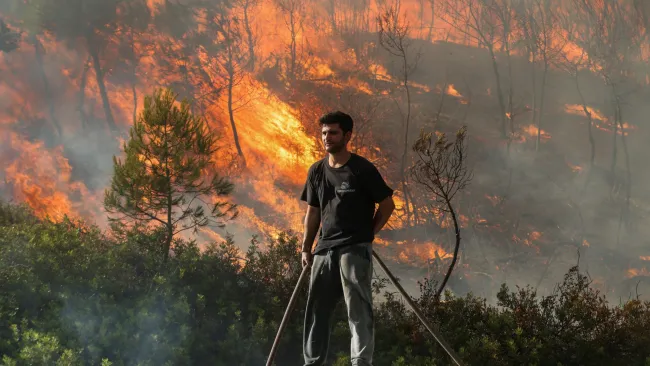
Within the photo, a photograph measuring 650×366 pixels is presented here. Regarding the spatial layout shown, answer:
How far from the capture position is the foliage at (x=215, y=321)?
5801mm

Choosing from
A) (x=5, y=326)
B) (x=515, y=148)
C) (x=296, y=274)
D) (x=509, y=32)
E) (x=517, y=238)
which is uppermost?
(x=509, y=32)

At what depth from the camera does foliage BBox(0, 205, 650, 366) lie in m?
5.80

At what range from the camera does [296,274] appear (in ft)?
25.0

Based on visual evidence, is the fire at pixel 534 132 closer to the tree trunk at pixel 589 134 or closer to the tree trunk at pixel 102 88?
the tree trunk at pixel 589 134

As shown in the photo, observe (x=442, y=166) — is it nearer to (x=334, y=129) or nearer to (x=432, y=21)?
(x=334, y=129)

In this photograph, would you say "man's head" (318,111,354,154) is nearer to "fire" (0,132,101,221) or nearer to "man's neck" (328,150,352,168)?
"man's neck" (328,150,352,168)

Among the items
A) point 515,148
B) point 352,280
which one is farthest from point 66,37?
point 352,280

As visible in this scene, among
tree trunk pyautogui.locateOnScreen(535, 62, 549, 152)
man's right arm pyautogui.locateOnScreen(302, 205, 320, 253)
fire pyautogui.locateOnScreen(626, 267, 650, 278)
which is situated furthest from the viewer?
tree trunk pyautogui.locateOnScreen(535, 62, 549, 152)

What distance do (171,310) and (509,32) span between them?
11.0m

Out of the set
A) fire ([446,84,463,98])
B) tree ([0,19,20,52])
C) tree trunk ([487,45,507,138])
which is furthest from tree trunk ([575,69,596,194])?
tree ([0,19,20,52])

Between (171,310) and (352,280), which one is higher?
(171,310)

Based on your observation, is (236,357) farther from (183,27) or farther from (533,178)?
(183,27)

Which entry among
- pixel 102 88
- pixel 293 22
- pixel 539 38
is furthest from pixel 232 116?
pixel 539 38

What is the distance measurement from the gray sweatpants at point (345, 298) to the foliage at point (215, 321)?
1840 mm
